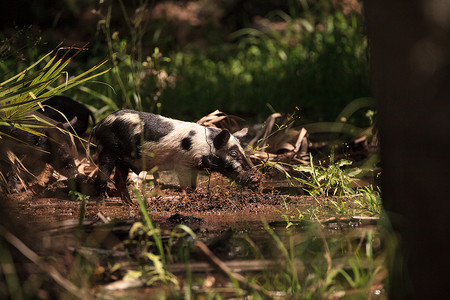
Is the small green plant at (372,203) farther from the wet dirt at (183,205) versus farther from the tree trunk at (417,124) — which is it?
the tree trunk at (417,124)

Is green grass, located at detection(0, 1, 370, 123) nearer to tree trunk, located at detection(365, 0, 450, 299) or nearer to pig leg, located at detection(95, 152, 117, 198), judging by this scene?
pig leg, located at detection(95, 152, 117, 198)

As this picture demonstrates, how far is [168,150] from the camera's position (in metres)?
5.20

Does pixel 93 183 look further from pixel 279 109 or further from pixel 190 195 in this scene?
pixel 279 109

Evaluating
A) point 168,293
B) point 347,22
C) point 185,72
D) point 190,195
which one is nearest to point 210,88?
point 185,72

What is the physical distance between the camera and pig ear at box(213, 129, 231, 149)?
513 cm

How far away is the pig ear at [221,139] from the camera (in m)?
5.13

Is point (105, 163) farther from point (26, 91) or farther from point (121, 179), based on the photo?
point (26, 91)

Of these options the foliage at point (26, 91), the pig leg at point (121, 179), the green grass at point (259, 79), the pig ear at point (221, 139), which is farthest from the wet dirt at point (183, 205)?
the green grass at point (259, 79)

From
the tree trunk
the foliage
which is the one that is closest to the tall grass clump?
the foliage

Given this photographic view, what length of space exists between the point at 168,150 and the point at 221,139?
0.46 meters

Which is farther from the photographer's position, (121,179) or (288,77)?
(288,77)

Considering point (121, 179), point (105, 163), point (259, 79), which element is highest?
point (105, 163)

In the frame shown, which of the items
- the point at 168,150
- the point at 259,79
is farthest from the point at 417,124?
the point at 259,79

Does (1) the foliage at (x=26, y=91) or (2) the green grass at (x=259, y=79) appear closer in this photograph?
(1) the foliage at (x=26, y=91)
